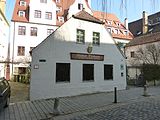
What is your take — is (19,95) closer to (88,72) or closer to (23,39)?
(88,72)

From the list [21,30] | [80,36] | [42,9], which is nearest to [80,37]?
[80,36]

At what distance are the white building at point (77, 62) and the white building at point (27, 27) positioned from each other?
1660 cm

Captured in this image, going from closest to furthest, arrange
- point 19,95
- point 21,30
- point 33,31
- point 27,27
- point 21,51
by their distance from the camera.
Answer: point 19,95, point 21,51, point 21,30, point 27,27, point 33,31

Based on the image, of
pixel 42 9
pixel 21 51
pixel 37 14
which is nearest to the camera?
pixel 21 51

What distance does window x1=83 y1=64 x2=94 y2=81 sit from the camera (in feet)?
52.7

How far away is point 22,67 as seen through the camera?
32031 millimetres

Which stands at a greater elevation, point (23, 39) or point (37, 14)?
point (37, 14)

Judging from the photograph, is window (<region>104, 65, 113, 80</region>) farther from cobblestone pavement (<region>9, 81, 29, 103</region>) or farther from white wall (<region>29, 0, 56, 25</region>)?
white wall (<region>29, 0, 56, 25</region>)

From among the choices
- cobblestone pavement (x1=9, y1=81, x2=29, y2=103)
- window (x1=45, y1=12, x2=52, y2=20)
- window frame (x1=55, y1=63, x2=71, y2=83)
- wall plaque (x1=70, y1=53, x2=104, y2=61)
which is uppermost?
window (x1=45, y1=12, x2=52, y2=20)

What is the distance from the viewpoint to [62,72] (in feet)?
48.5

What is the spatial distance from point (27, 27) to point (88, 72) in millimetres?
20723

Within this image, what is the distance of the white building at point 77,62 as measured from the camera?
45.3ft

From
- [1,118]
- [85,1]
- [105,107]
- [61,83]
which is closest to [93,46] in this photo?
[61,83]

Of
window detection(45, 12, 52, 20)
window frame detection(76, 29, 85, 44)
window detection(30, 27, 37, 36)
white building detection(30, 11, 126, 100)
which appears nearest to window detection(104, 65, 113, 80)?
white building detection(30, 11, 126, 100)
